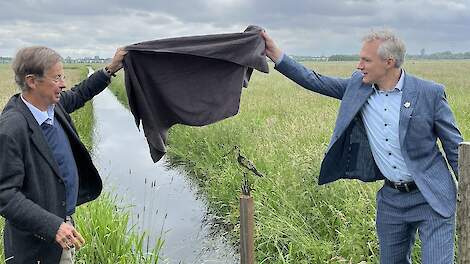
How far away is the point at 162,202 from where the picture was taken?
846 cm

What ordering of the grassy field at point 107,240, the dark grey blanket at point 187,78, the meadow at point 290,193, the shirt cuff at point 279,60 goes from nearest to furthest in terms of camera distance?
1. the dark grey blanket at point 187,78
2. the shirt cuff at point 279,60
3. the grassy field at point 107,240
4. the meadow at point 290,193

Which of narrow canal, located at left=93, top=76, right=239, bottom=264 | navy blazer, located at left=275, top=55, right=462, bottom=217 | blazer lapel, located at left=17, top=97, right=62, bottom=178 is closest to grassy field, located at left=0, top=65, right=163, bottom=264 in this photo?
narrow canal, located at left=93, top=76, right=239, bottom=264

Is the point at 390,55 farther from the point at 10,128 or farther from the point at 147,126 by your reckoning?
the point at 10,128

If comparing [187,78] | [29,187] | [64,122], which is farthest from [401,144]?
[29,187]

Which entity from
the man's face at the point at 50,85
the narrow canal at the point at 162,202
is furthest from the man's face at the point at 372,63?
the narrow canal at the point at 162,202

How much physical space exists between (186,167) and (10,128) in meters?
7.85

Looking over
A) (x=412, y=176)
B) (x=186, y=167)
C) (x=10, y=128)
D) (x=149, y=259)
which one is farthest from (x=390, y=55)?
(x=186, y=167)

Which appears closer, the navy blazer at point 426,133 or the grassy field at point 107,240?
the navy blazer at point 426,133

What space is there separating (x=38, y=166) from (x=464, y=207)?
229cm

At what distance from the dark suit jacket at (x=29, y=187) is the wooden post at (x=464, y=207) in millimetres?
2116

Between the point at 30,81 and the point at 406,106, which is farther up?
the point at 30,81

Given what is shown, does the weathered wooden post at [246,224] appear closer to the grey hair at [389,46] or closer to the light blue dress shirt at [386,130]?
the light blue dress shirt at [386,130]

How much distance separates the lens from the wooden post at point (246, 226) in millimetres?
2941

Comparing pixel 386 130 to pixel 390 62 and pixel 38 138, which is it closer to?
pixel 390 62
